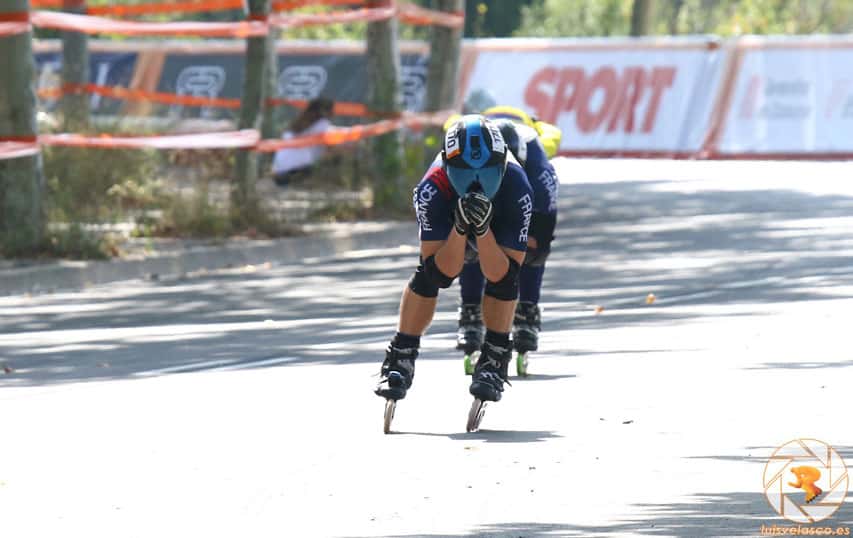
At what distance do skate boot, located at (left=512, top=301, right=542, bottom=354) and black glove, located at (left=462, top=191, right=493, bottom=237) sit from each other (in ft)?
6.50

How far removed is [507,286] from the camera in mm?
9758

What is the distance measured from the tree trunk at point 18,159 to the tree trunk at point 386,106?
5.55 meters

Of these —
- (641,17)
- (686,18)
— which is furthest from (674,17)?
(641,17)

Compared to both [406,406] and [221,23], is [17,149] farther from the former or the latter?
[406,406]

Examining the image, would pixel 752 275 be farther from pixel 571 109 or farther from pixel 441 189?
pixel 571 109

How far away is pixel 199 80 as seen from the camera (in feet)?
127

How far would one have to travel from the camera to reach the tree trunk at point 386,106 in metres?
22.8

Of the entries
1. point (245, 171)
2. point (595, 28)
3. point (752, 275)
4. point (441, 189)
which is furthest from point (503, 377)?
point (595, 28)

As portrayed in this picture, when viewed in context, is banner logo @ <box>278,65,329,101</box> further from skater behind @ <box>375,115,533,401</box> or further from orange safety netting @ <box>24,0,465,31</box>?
skater behind @ <box>375,115,533,401</box>

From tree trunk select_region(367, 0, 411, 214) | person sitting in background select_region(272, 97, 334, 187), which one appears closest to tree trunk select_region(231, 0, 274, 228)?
tree trunk select_region(367, 0, 411, 214)

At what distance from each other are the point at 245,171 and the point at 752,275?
19.0 feet

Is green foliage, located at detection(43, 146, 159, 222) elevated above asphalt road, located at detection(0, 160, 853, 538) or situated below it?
below

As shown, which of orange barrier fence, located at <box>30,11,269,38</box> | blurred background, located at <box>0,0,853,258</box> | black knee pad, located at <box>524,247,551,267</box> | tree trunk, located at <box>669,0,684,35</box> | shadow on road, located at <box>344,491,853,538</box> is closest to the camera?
shadow on road, located at <box>344,491,853,538</box>

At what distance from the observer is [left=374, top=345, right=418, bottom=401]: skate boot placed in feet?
31.1
